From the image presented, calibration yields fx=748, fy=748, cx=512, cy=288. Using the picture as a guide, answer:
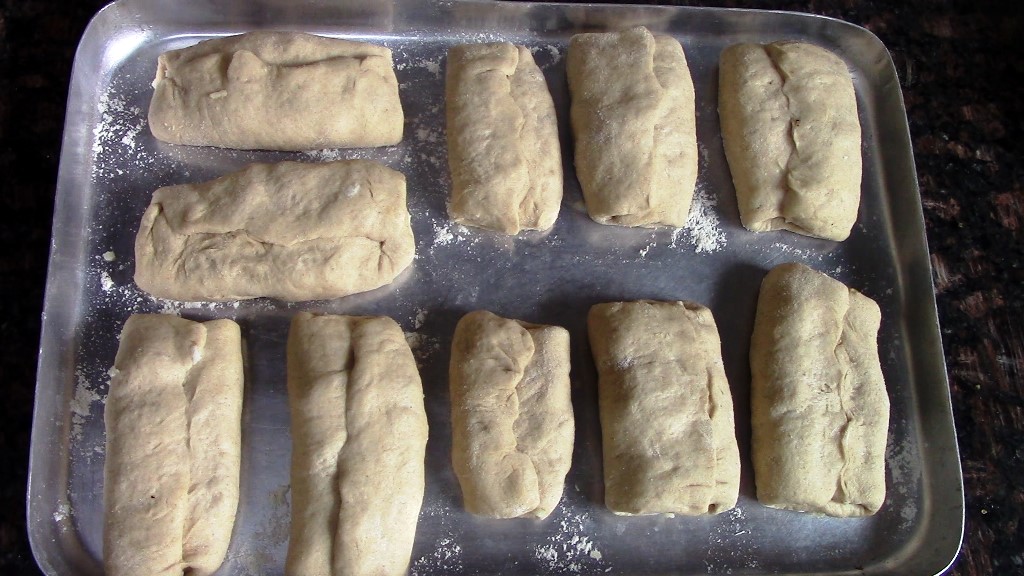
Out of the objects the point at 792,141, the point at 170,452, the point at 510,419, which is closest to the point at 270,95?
the point at 170,452

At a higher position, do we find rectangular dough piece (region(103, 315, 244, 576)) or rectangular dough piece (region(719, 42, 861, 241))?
rectangular dough piece (region(103, 315, 244, 576))

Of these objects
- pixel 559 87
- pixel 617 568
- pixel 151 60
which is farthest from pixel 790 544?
pixel 151 60

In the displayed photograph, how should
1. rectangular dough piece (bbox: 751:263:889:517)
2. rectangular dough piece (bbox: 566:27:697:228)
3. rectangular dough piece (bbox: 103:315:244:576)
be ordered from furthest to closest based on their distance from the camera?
rectangular dough piece (bbox: 566:27:697:228) < rectangular dough piece (bbox: 751:263:889:517) < rectangular dough piece (bbox: 103:315:244:576)

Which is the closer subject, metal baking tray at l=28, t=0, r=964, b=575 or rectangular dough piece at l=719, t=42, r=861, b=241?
metal baking tray at l=28, t=0, r=964, b=575

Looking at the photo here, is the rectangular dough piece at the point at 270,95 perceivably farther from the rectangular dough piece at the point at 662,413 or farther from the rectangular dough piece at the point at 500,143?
the rectangular dough piece at the point at 662,413

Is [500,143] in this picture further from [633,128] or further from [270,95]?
[270,95]

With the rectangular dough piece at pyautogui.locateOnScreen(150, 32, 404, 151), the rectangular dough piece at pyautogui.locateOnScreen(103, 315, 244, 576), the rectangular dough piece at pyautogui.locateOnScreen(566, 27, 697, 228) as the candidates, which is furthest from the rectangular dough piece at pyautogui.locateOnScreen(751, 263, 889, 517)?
the rectangular dough piece at pyautogui.locateOnScreen(103, 315, 244, 576)

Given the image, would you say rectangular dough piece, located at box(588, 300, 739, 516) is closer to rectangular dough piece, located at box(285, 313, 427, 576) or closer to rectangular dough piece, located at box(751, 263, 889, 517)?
rectangular dough piece, located at box(751, 263, 889, 517)

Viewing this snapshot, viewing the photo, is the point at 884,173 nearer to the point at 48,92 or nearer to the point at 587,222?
the point at 587,222
